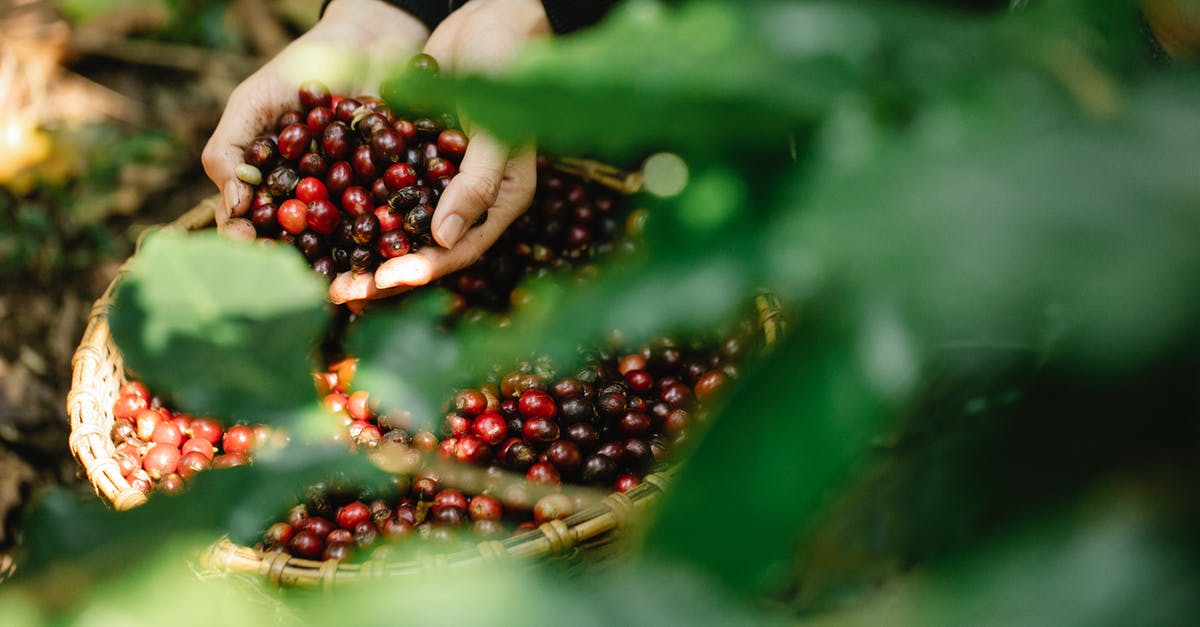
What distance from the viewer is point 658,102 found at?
236mm

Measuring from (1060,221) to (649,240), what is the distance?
0.14 m

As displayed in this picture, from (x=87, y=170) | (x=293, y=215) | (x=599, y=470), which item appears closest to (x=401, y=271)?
(x=293, y=215)

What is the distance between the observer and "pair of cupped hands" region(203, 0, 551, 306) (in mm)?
1523

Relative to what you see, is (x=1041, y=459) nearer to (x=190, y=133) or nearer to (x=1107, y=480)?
(x=1107, y=480)

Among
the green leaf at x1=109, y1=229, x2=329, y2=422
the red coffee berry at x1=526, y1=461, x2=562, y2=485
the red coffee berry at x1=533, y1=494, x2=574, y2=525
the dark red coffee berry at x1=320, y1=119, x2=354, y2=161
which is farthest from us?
the dark red coffee berry at x1=320, y1=119, x2=354, y2=161

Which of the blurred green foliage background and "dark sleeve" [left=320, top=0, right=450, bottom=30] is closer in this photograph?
the blurred green foliage background

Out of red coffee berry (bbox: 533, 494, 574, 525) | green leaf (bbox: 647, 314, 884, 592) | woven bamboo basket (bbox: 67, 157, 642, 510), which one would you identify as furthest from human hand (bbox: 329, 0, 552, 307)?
green leaf (bbox: 647, 314, 884, 592)

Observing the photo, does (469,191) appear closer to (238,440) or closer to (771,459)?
(238,440)

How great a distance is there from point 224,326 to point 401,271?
3.30ft

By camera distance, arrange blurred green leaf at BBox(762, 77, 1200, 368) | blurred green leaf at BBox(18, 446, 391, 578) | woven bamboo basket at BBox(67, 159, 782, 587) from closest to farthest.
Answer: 1. blurred green leaf at BBox(762, 77, 1200, 368)
2. blurred green leaf at BBox(18, 446, 391, 578)
3. woven bamboo basket at BBox(67, 159, 782, 587)

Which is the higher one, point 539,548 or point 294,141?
point 294,141

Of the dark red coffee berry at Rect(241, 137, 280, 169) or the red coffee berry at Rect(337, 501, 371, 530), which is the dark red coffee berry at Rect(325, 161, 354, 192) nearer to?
the dark red coffee berry at Rect(241, 137, 280, 169)

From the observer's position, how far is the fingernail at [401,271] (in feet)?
5.15

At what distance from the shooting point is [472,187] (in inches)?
59.1
